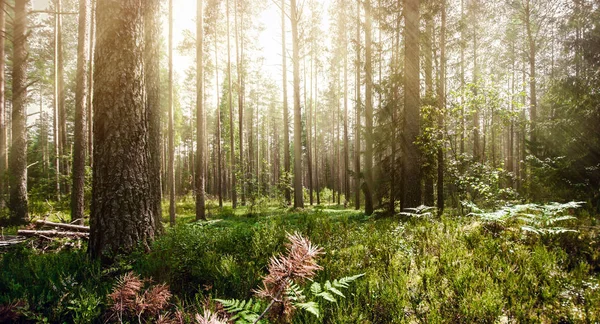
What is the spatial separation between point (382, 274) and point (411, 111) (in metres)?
5.19

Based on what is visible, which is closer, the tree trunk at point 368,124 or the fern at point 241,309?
the fern at point 241,309

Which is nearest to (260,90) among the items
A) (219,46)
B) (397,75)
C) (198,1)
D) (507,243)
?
(219,46)

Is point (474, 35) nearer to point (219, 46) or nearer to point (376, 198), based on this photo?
point (376, 198)

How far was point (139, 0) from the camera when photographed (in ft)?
12.0

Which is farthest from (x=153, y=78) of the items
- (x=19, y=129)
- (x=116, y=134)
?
(x=19, y=129)

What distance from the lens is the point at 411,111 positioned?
6.79m

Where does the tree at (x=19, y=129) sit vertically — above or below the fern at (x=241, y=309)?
above

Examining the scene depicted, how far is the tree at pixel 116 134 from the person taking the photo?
11.2ft

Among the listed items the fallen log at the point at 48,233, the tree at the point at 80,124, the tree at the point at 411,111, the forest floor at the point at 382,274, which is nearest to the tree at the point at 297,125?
the tree at the point at 411,111

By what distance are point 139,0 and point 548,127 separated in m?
12.9

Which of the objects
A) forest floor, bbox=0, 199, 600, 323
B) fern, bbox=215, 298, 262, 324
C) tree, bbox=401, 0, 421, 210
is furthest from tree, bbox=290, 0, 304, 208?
fern, bbox=215, 298, 262, 324

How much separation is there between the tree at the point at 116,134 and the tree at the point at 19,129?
8527mm

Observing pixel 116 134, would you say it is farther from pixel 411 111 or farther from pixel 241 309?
pixel 411 111

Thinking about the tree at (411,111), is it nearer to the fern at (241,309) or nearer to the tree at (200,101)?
the fern at (241,309)
